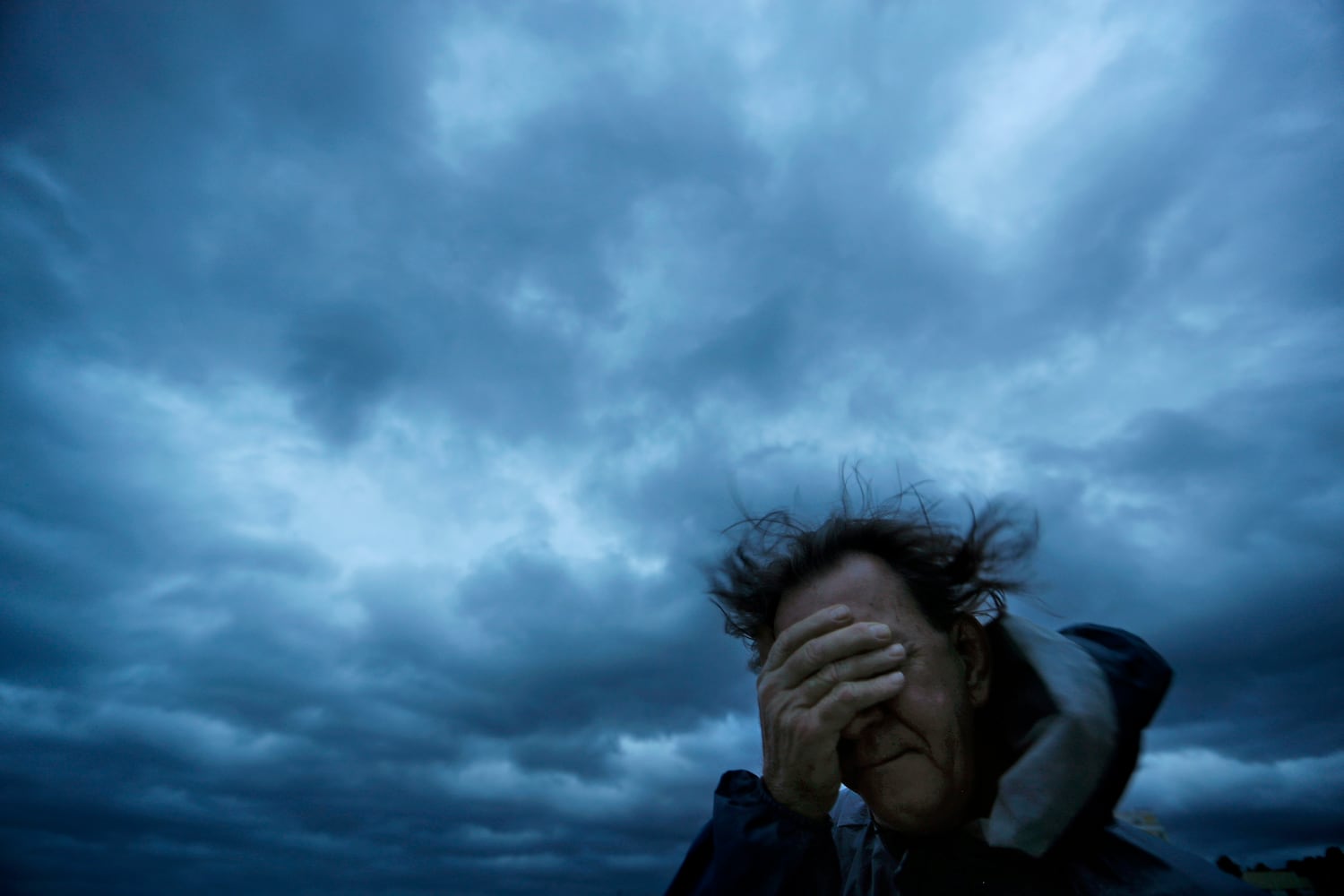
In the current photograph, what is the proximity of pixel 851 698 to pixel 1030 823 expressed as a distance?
2.22 feet

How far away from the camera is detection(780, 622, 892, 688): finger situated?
8.59ft

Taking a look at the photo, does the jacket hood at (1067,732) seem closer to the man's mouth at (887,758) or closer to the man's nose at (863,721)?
the man's mouth at (887,758)

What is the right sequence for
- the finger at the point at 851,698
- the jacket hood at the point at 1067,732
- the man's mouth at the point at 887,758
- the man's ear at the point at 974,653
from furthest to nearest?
1. the man's ear at the point at 974,653
2. the man's mouth at the point at 887,758
3. the finger at the point at 851,698
4. the jacket hood at the point at 1067,732

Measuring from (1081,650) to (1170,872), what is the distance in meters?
0.74

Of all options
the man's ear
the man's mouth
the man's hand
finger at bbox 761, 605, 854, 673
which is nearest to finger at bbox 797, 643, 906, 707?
the man's hand

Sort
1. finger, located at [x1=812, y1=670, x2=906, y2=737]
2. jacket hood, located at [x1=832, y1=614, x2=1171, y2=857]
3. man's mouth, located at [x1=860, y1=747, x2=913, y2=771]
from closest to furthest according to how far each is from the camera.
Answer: jacket hood, located at [x1=832, y1=614, x2=1171, y2=857] → finger, located at [x1=812, y1=670, x2=906, y2=737] → man's mouth, located at [x1=860, y1=747, x2=913, y2=771]

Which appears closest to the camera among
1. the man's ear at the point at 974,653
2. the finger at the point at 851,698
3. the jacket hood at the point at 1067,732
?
the jacket hood at the point at 1067,732

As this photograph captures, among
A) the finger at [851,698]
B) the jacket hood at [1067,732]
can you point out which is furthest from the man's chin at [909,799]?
the finger at [851,698]

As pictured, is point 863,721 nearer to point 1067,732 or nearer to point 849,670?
point 849,670

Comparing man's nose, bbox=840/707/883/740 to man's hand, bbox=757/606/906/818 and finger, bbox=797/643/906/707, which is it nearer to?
man's hand, bbox=757/606/906/818

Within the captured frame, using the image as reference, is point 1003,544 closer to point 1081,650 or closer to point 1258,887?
point 1081,650

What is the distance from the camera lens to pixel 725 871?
269 cm

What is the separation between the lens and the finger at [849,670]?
8.58 feet

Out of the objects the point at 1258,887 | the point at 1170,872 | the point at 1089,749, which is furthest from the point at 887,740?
the point at 1258,887
